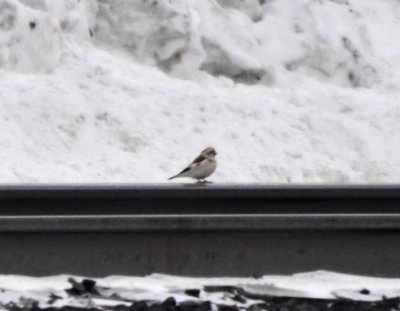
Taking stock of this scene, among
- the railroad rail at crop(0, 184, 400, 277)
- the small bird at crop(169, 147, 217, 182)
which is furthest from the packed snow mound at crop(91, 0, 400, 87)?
the railroad rail at crop(0, 184, 400, 277)

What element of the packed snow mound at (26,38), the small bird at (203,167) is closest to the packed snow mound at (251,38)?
the packed snow mound at (26,38)

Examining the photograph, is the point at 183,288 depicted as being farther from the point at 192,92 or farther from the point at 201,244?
the point at 192,92

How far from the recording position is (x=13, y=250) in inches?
415

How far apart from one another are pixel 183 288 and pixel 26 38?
1071 centimetres

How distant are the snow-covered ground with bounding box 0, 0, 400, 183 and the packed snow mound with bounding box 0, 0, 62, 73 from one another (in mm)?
19

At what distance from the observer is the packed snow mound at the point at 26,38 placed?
20.3 m

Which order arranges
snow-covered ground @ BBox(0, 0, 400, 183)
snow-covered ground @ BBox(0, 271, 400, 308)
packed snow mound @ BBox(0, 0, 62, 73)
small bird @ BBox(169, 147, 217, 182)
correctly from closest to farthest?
snow-covered ground @ BBox(0, 271, 400, 308), small bird @ BBox(169, 147, 217, 182), snow-covered ground @ BBox(0, 0, 400, 183), packed snow mound @ BBox(0, 0, 62, 73)

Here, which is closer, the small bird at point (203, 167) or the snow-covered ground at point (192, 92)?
the small bird at point (203, 167)

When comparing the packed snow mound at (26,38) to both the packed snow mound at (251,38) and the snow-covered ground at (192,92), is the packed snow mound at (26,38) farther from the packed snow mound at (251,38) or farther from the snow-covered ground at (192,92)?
the packed snow mound at (251,38)

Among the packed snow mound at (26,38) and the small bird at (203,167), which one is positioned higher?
the packed snow mound at (26,38)

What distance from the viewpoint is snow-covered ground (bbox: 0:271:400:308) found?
9695 millimetres

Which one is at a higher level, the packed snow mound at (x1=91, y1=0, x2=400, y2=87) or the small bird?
the packed snow mound at (x1=91, y1=0, x2=400, y2=87)

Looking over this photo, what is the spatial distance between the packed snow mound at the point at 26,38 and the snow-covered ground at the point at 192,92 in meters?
0.02

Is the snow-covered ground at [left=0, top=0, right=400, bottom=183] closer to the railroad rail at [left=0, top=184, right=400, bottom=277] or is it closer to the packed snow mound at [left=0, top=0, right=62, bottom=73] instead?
the packed snow mound at [left=0, top=0, right=62, bottom=73]
